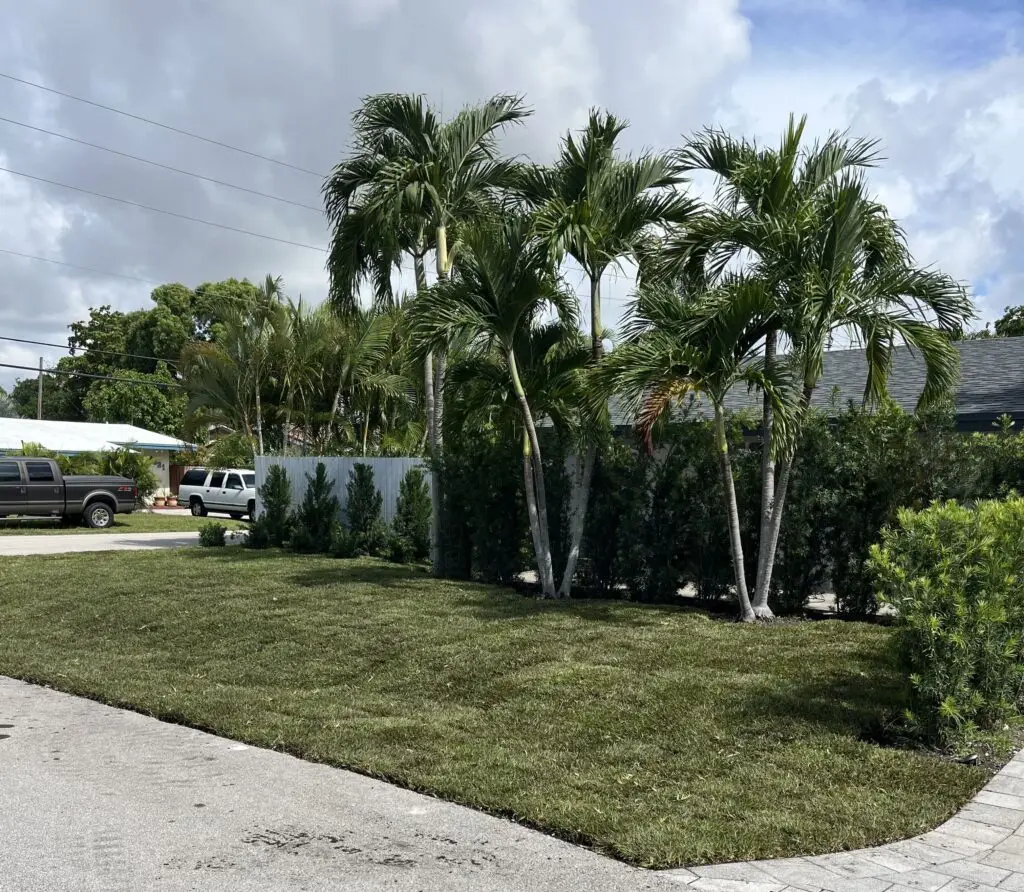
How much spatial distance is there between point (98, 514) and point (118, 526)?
2.08 ft

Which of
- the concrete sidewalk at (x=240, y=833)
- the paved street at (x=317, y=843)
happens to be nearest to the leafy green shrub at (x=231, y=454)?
the concrete sidewalk at (x=240, y=833)

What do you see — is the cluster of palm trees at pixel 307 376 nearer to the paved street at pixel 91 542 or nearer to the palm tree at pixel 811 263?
the paved street at pixel 91 542

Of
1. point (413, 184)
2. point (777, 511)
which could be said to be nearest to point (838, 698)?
point (777, 511)

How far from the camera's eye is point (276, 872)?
4551 mm

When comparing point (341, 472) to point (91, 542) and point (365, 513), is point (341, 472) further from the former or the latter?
point (91, 542)

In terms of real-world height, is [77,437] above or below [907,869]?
above

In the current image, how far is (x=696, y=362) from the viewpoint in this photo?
10000 mm

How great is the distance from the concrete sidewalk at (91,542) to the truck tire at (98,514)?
2469 millimetres

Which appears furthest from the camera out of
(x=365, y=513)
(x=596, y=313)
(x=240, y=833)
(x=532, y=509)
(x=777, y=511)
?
(x=365, y=513)

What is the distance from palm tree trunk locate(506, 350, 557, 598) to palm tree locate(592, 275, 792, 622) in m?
1.69

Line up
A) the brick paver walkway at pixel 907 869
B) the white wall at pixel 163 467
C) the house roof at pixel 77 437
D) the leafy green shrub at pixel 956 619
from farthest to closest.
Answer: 1. the white wall at pixel 163 467
2. the house roof at pixel 77 437
3. the leafy green shrub at pixel 956 619
4. the brick paver walkway at pixel 907 869

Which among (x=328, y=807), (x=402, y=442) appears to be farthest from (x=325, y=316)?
(x=328, y=807)

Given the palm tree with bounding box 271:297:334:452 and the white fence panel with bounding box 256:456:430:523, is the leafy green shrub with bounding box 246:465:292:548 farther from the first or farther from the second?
the palm tree with bounding box 271:297:334:452

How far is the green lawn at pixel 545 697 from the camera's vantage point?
5.22m
